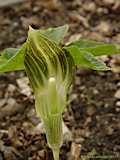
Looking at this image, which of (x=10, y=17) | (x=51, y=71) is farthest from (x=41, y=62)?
(x=10, y=17)

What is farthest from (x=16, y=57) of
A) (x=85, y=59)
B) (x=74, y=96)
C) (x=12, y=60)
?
(x=74, y=96)

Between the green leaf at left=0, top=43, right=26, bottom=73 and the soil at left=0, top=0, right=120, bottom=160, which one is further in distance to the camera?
the soil at left=0, top=0, right=120, bottom=160

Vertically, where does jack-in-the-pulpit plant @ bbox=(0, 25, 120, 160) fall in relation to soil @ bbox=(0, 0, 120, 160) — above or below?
above

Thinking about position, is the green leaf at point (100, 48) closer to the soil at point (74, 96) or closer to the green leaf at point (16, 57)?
the green leaf at point (16, 57)

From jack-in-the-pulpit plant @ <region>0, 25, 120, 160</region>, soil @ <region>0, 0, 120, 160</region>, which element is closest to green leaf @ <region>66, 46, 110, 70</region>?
jack-in-the-pulpit plant @ <region>0, 25, 120, 160</region>

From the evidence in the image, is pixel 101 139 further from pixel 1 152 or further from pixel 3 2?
pixel 3 2

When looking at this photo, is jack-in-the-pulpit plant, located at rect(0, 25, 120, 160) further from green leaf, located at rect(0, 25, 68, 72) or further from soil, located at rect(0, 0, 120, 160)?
soil, located at rect(0, 0, 120, 160)

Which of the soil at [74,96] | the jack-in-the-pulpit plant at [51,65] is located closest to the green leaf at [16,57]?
the jack-in-the-pulpit plant at [51,65]
